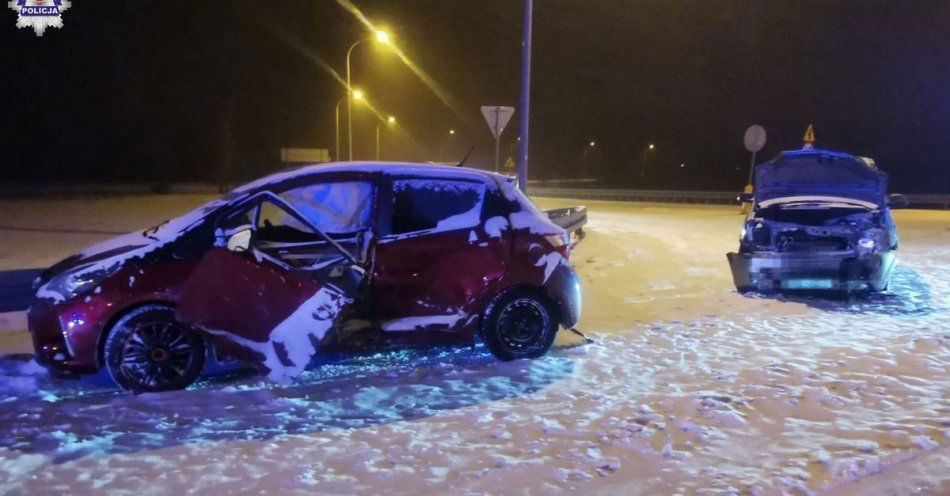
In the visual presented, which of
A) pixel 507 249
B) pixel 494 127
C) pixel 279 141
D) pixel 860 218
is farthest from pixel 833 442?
pixel 279 141

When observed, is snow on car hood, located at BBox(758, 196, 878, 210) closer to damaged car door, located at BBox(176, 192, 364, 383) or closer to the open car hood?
the open car hood

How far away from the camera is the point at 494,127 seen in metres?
12.5

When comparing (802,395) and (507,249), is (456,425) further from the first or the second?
(802,395)

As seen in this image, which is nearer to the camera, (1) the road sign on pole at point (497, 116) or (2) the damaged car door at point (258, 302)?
(2) the damaged car door at point (258, 302)

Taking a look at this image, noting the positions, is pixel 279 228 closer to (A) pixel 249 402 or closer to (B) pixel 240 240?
(B) pixel 240 240

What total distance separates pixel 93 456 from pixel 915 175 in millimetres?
81363

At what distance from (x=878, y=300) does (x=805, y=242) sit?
3.74ft

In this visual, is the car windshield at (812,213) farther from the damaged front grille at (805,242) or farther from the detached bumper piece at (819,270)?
the detached bumper piece at (819,270)

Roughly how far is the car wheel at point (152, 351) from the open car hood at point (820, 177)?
786 cm

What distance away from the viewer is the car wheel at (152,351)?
526 centimetres

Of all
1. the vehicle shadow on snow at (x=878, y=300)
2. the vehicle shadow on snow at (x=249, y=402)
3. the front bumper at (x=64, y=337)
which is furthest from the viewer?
the vehicle shadow on snow at (x=878, y=300)

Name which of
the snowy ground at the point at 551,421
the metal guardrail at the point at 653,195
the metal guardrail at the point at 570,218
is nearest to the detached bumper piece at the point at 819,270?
the snowy ground at the point at 551,421

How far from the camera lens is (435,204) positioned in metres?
6.12

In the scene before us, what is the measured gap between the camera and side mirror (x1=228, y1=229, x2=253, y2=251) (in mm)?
5430
